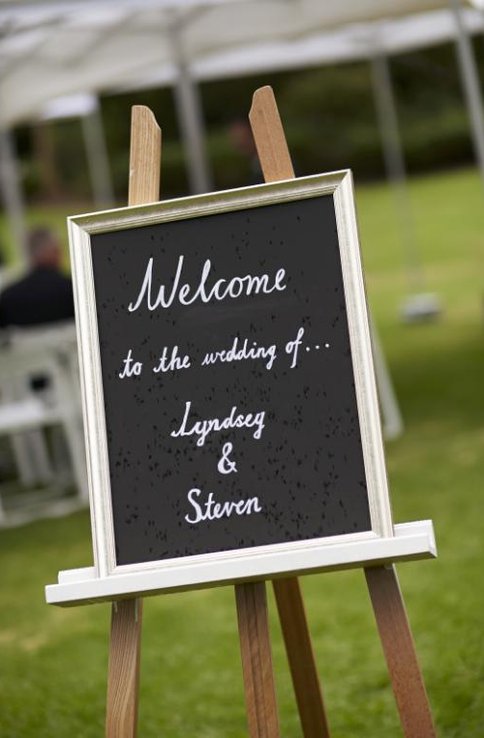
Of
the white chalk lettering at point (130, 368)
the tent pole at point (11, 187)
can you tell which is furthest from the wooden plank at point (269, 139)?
the tent pole at point (11, 187)

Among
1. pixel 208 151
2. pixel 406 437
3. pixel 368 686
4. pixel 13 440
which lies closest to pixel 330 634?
pixel 368 686

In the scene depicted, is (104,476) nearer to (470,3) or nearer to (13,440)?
(470,3)

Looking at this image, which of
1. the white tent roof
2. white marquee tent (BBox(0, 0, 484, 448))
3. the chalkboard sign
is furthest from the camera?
the white tent roof

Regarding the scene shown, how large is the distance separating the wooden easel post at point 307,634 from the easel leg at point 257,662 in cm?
20

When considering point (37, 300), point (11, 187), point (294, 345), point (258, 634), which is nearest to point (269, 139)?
point (294, 345)

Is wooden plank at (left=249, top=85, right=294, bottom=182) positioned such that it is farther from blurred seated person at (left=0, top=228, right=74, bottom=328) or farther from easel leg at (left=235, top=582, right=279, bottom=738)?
blurred seated person at (left=0, top=228, right=74, bottom=328)

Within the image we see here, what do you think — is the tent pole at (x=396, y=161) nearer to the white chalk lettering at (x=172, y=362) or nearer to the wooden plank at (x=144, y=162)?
the wooden plank at (x=144, y=162)

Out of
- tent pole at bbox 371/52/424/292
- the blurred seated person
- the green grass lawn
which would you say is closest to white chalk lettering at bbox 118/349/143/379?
the green grass lawn

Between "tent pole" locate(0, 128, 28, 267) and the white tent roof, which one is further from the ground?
"tent pole" locate(0, 128, 28, 267)

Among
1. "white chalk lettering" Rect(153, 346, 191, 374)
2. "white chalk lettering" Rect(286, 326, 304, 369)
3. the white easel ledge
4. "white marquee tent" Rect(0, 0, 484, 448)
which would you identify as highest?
"white marquee tent" Rect(0, 0, 484, 448)

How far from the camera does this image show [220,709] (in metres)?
3.75

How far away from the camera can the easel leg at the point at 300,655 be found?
2.84m

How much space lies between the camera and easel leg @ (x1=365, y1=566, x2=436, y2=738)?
238 cm

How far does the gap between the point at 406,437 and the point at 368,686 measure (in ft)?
12.4
